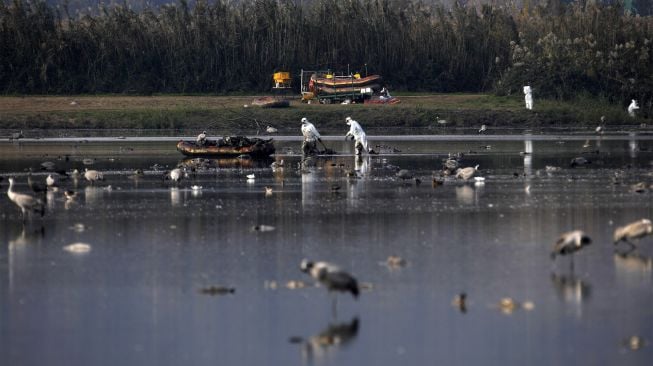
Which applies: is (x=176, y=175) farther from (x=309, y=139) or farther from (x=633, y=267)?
(x=633, y=267)

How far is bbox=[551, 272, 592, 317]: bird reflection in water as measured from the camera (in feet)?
56.0

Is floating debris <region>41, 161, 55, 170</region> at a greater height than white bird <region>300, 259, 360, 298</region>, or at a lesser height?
lesser

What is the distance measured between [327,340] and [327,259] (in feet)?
15.9

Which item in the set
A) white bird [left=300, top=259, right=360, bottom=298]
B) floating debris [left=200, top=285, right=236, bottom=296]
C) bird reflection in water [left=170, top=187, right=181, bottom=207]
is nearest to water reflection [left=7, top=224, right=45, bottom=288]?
floating debris [left=200, top=285, right=236, bottom=296]

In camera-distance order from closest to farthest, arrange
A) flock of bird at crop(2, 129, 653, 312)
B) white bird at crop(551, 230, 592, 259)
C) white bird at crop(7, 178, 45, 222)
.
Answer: flock of bird at crop(2, 129, 653, 312) < white bird at crop(551, 230, 592, 259) < white bird at crop(7, 178, 45, 222)

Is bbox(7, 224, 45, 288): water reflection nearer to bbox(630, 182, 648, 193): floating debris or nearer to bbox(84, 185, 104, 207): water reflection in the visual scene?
bbox(84, 185, 104, 207): water reflection

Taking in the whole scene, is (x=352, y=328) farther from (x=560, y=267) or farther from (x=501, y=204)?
(x=501, y=204)

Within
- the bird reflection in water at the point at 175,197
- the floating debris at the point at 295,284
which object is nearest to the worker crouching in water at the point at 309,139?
the bird reflection in water at the point at 175,197

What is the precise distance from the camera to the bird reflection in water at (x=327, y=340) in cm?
1465

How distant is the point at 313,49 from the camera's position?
66.8 m

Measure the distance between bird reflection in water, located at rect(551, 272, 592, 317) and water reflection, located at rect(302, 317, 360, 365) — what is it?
284 centimetres

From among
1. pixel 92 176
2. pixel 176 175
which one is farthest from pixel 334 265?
pixel 92 176

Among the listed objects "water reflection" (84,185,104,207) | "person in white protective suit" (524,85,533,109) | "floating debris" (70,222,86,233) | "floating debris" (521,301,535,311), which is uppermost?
"person in white protective suit" (524,85,533,109)

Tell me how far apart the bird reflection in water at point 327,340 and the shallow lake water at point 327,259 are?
0.13 feet
